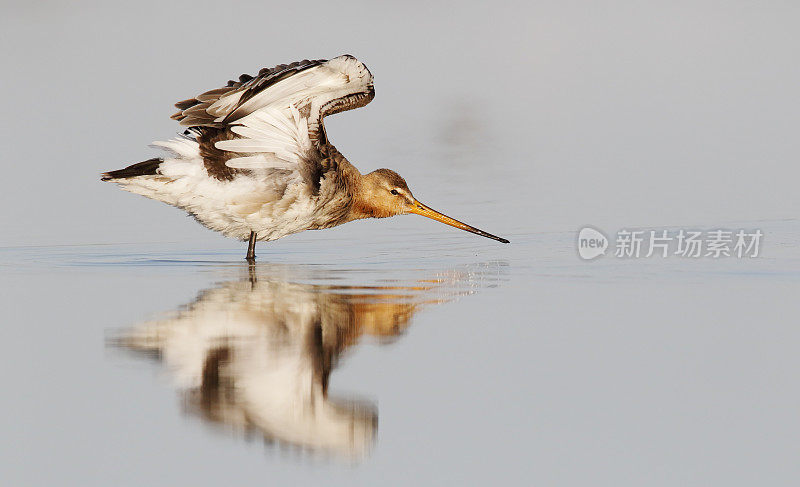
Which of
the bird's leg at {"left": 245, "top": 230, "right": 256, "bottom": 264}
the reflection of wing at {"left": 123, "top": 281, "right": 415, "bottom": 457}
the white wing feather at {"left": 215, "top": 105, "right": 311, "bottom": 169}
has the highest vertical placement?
the white wing feather at {"left": 215, "top": 105, "right": 311, "bottom": 169}

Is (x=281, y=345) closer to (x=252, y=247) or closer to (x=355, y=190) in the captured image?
(x=252, y=247)

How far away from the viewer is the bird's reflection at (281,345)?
5379 millimetres

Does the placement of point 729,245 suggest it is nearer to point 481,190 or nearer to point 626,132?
point 481,190

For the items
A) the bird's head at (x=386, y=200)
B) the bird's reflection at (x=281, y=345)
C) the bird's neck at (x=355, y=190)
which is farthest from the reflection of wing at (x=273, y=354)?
the bird's head at (x=386, y=200)

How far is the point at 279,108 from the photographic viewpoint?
967 cm

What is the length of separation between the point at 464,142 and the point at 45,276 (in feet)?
27.7

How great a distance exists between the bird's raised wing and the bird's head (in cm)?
95

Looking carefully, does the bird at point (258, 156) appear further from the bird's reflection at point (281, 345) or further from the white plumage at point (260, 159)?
the bird's reflection at point (281, 345)

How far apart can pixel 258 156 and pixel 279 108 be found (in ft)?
1.36

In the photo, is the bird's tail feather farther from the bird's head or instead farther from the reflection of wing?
the bird's head

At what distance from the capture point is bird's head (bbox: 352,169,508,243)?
10.9m

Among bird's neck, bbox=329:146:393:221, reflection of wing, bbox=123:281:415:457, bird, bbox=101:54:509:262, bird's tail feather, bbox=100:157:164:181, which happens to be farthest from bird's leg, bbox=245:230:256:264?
reflection of wing, bbox=123:281:415:457

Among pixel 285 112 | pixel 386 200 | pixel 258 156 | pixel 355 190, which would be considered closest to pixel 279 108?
pixel 285 112

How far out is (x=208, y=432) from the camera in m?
5.20
